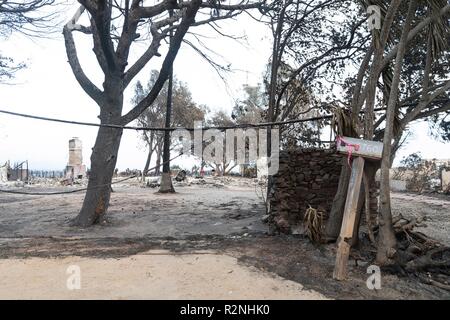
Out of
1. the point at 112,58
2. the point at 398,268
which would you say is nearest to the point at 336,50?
the point at 112,58

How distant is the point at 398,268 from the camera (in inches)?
199

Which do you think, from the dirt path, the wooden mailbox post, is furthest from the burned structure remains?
the wooden mailbox post

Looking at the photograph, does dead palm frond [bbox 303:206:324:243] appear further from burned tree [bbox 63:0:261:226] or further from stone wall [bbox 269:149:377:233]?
burned tree [bbox 63:0:261:226]

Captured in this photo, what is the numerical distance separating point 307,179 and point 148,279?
435 centimetres

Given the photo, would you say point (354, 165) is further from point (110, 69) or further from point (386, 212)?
point (110, 69)

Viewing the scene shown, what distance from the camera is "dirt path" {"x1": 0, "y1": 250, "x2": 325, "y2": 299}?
14.2 feet

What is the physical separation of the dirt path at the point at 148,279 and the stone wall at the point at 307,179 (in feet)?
8.62

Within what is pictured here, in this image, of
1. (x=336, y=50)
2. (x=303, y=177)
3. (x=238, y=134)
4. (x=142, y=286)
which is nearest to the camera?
(x=142, y=286)

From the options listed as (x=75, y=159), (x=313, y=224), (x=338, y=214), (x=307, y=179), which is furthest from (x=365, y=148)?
(x=75, y=159)

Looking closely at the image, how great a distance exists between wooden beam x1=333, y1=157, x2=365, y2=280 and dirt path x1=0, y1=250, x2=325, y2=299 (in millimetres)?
601
